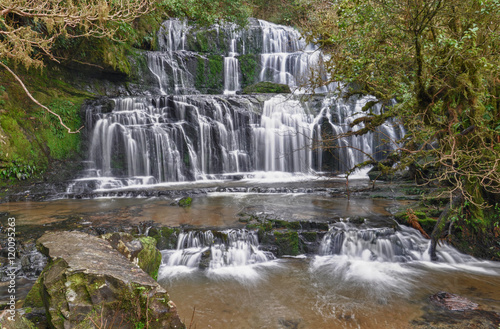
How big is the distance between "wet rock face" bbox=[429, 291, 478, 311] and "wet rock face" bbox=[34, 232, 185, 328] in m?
3.57

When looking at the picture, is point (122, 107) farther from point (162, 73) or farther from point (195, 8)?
point (195, 8)

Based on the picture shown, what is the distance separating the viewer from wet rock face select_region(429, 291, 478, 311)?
453 cm

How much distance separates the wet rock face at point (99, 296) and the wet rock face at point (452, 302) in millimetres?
3567

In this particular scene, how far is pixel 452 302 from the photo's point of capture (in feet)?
15.4

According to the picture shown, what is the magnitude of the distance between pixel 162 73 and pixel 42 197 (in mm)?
9547

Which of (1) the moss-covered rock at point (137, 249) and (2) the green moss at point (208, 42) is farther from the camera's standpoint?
(2) the green moss at point (208, 42)

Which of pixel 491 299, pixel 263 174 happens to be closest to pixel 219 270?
pixel 491 299

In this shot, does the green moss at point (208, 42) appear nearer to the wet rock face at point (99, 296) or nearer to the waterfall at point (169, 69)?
the waterfall at point (169, 69)

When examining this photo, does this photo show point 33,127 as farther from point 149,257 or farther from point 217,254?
point 149,257

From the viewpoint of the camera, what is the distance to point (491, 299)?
4.79 m

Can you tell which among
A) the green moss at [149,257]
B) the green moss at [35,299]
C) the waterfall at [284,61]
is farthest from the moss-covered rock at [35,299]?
the waterfall at [284,61]

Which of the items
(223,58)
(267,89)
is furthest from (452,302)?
(223,58)

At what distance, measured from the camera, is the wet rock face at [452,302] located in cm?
453

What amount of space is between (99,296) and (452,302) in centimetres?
446
